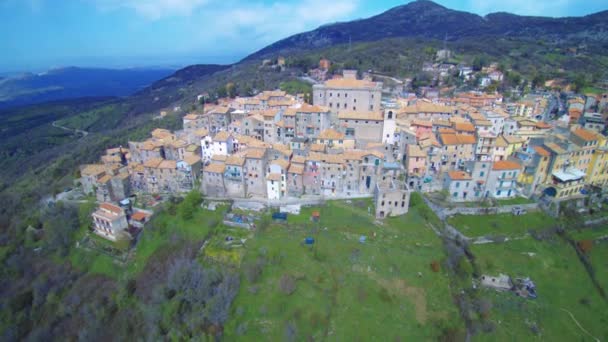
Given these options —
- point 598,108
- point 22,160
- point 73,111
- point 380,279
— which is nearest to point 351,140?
point 380,279

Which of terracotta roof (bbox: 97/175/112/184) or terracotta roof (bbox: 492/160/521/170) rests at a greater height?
terracotta roof (bbox: 492/160/521/170)

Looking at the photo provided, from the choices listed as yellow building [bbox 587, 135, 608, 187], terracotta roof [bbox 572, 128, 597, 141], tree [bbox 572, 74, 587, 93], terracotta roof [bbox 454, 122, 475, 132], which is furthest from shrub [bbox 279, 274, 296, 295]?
tree [bbox 572, 74, 587, 93]

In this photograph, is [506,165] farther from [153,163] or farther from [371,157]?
[153,163]

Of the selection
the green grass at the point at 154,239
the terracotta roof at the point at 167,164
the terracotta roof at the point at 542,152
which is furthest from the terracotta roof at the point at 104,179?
the terracotta roof at the point at 542,152

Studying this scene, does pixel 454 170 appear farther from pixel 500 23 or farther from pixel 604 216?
pixel 500 23

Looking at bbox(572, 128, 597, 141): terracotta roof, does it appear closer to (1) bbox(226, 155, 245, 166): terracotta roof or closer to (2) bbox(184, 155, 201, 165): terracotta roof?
(1) bbox(226, 155, 245, 166): terracotta roof

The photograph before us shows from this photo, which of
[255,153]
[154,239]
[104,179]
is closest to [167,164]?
[104,179]
